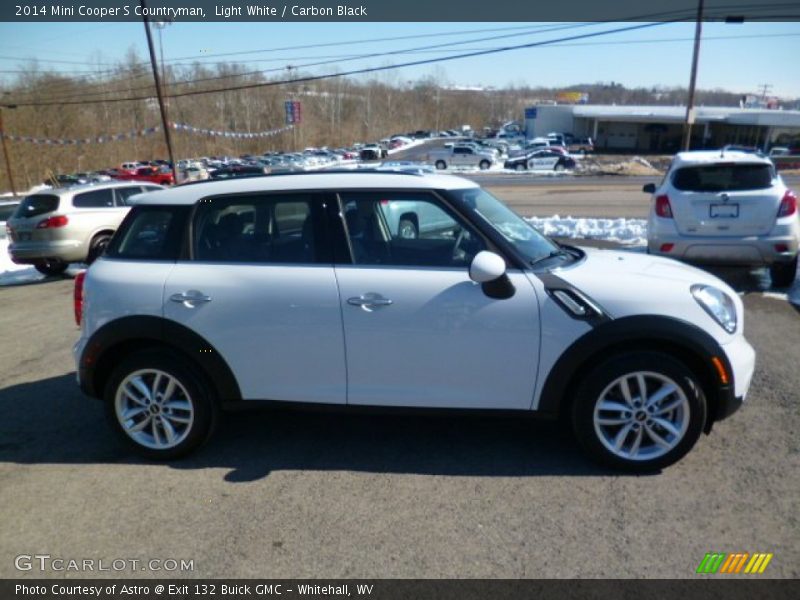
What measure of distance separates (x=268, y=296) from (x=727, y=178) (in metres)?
6.33

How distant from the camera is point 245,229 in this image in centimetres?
364

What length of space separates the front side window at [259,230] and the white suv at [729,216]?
5395 millimetres

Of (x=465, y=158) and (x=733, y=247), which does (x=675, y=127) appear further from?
(x=733, y=247)

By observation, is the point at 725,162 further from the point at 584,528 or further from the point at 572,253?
the point at 584,528

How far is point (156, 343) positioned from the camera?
12.0ft

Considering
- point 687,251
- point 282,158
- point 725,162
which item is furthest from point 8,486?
point 282,158

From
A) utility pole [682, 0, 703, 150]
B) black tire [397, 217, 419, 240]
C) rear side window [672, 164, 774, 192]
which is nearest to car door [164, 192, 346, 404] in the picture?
black tire [397, 217, 419, 240]

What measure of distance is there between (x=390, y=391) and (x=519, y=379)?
2.47 feet

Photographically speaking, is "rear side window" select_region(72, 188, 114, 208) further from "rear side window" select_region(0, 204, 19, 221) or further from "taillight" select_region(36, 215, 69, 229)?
"rear side window" select_region(0, 204, 19, 221)

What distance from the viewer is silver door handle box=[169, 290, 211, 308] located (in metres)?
3.50

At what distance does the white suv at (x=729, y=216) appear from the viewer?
693 centimetres

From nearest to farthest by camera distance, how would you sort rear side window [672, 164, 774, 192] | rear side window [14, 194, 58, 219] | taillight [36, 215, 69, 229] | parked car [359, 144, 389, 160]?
rear side window [672, 164, 774, 192]
taillight [36, 215, 69, 229]
rear side window [14, 194, 58, 219]
parked car [359, 144, 389, 160]

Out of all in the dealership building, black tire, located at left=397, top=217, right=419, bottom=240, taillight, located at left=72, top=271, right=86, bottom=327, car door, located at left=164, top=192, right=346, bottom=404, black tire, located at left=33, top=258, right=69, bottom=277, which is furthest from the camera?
the dealership building

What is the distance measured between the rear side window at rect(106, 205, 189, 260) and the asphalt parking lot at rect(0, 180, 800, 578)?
51.9 inches
